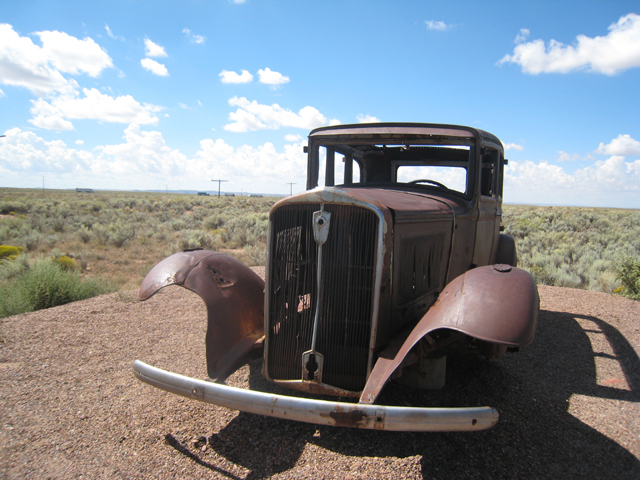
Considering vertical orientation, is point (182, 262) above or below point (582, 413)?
above

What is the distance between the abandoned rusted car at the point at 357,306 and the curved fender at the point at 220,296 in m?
0.01

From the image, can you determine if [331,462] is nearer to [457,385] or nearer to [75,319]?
[457,385]

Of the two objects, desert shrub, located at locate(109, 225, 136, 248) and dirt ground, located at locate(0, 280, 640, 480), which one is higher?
desert shrub, located at locate(109, 225, 136, 248)

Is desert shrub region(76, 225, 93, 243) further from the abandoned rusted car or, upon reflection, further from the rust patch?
the rust patch

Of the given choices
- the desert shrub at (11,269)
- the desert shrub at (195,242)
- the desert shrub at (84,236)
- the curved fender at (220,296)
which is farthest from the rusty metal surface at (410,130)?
the desert shrub at (84,236)

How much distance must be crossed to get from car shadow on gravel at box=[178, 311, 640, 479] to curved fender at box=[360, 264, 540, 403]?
0.65 metres

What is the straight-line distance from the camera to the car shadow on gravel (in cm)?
257

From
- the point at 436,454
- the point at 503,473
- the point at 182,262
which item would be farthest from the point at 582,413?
the point at 182,262

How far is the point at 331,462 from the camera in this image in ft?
8.43

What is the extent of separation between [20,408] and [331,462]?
2.61 meters

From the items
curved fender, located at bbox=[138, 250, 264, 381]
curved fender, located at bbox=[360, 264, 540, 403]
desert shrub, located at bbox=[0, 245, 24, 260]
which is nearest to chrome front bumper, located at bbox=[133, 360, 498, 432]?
curved fender, located at bbox=[360, 264, 540, 403]

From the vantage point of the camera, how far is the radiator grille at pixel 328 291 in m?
2.73

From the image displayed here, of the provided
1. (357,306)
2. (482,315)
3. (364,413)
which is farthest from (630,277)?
(364,413)

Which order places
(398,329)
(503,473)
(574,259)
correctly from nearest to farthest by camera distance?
(503,473) < (398,329) < (574,259)
